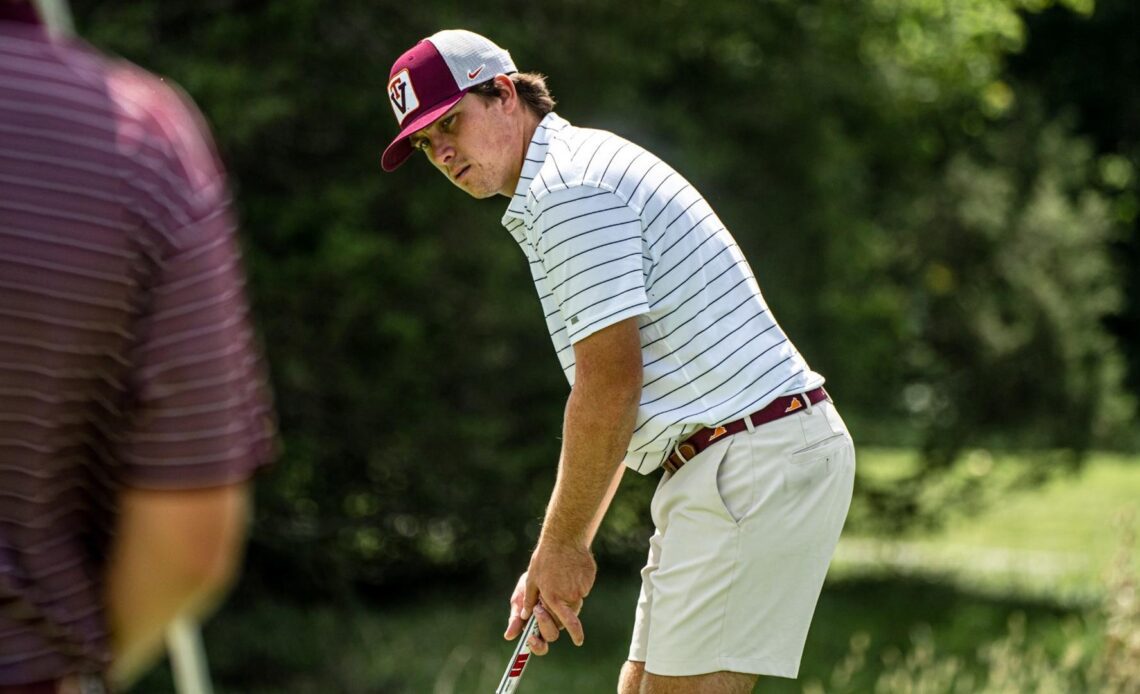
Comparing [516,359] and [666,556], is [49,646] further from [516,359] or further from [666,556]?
[516,359]

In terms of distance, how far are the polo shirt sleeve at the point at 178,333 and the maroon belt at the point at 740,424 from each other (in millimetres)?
1896

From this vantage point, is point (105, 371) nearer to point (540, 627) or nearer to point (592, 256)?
point (592, 256)

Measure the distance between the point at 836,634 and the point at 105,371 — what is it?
983 cm

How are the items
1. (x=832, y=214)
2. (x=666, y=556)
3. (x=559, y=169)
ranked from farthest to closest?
(x=832, y=214) < (x=666, y=556) < (x=559, y=169)

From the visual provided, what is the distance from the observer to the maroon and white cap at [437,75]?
338 cm

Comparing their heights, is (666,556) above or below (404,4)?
below

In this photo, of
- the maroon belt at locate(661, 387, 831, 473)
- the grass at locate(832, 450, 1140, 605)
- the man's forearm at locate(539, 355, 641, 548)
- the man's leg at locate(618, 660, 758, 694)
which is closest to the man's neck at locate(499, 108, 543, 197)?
the man's forearm at locate(539, 355, 641, 548)

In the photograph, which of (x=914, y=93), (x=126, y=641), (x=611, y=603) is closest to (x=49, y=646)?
(x=126, y=641)

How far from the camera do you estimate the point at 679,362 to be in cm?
334

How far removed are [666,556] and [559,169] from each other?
886 mm

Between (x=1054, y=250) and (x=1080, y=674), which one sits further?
(x=1054, y=250)

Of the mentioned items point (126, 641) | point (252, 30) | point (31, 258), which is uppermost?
point (252, 30)

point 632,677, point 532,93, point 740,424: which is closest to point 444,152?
point 532,93

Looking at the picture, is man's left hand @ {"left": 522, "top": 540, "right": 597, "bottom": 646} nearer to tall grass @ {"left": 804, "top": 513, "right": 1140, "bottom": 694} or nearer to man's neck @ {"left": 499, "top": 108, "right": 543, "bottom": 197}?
man's neck @ {"left": 499, "top": 108, "right": 543, "bottom": 197}
